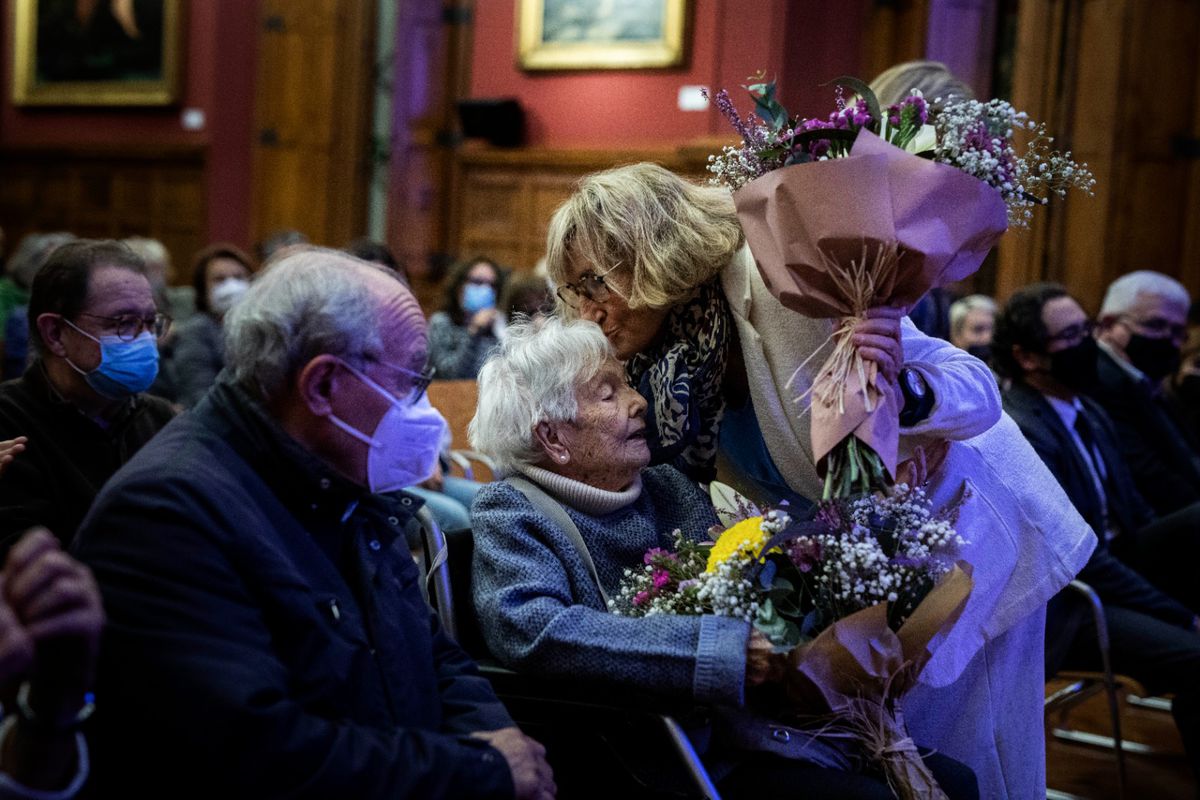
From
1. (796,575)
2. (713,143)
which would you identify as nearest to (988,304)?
(713,143)

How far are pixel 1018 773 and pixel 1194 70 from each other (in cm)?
650

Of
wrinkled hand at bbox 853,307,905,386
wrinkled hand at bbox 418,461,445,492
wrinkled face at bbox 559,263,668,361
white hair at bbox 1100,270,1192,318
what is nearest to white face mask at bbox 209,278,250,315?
wrinkled hand at bbox 418,461,445,492

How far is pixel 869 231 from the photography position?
2045 mm

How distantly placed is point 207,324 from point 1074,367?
3776 millimetres

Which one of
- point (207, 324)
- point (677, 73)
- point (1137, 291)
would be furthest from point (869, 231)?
point (677, 73)

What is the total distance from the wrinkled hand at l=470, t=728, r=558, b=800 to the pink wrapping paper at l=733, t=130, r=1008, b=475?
25.9 inches

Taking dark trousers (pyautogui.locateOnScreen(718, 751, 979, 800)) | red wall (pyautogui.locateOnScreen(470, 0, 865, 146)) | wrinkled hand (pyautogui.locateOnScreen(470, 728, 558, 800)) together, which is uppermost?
red wall (pyautogui.locateOnScreen(470, 0, 865, 146))

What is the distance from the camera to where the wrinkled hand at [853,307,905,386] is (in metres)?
2.07

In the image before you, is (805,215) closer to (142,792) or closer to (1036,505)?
(1036,505)

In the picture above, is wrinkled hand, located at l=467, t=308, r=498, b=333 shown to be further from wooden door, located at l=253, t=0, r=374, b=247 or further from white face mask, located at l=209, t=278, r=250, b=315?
wooden door, located at l=253, t=0, r=374, b=247

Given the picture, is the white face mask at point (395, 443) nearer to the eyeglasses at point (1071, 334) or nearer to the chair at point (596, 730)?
the chair at point (596, 730)

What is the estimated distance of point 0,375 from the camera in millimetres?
5551

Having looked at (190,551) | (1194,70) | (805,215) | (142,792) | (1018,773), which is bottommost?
(1018,773)

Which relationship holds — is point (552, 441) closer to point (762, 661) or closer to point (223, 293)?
point (762, 661)
